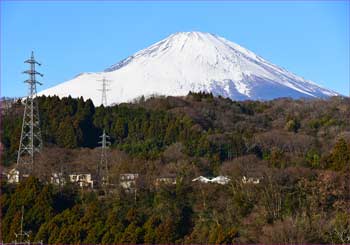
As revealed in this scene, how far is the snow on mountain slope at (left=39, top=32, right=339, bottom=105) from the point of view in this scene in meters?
38.3

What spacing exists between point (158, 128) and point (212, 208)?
Answer: 18.8 feet

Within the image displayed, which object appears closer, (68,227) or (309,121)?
(68,227)

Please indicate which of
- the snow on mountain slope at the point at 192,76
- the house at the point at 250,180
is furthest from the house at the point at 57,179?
the snow on mountain slope at the point at 192,76

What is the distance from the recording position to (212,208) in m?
14.9

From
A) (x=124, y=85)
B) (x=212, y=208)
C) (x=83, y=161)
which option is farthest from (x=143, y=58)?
(x=212, y=208)

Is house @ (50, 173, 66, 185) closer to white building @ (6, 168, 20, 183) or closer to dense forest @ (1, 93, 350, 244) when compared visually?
dense forest @ (1, 93, 350, 244)

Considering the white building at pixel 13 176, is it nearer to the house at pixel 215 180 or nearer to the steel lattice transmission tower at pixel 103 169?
the steel lattice transmission tower at pixel 103 169

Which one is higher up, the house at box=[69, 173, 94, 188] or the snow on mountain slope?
the snow on mountain slope

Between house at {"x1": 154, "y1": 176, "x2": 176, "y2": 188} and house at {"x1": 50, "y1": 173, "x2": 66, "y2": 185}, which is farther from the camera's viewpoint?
house at {"x1": 50, "y1": 173, "x2": 66, "y2": 185}

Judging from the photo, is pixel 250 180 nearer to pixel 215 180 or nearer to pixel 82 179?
pixel 215 180

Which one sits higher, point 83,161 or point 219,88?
point 219,88

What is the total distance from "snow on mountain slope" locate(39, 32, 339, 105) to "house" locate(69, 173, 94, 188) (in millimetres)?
19469

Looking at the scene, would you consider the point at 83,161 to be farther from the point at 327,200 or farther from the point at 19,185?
the point at 327,200

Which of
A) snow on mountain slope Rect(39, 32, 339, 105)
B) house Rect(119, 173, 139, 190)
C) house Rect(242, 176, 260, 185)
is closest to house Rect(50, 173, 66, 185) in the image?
house Rect(119, 173, 139, 190)
